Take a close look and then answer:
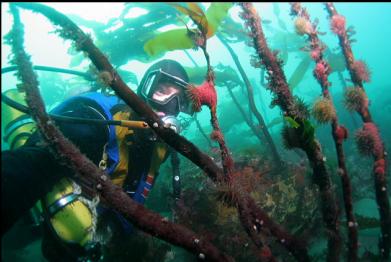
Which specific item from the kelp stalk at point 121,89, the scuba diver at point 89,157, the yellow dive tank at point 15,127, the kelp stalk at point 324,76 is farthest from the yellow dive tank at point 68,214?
the kelp stalk at point 324,76

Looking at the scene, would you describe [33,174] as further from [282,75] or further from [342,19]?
[342,19]

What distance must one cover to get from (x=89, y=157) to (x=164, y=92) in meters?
1.42

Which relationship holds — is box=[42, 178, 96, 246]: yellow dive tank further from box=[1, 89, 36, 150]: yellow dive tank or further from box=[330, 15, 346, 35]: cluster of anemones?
box=[330, 15, 346, 35]: cluster of anemones

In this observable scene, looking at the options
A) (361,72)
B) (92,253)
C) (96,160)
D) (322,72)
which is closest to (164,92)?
(96,160)

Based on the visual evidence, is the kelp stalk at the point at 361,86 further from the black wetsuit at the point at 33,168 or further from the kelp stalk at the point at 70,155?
the black wetsuit at the point at 33,168

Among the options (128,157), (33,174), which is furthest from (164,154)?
(33,174)

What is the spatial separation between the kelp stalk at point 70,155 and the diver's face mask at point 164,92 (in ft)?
6.32

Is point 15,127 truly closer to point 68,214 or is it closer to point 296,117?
point 68,214

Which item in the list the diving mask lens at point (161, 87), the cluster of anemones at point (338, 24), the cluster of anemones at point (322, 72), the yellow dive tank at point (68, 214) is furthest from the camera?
the diving mask lens at point (161, 87)

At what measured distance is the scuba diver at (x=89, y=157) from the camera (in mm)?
2096

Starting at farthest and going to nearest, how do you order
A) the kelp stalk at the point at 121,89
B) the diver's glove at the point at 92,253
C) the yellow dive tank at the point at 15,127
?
the yellow dive tank at the point at 15,127
the diver's glove at the point at 92,253
the kelp stalk at the point at 121,89

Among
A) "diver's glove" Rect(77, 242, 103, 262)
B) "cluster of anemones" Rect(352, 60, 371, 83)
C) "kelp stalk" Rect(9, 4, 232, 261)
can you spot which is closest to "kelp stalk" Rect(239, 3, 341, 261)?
"cluster of anemones" Rect(352, 60, 371, 83)

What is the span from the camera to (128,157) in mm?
3494

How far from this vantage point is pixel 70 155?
1.79 meters
